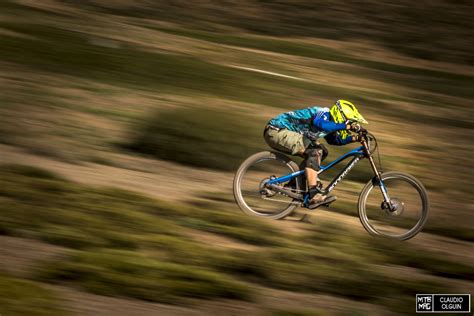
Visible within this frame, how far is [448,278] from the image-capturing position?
8.91 m

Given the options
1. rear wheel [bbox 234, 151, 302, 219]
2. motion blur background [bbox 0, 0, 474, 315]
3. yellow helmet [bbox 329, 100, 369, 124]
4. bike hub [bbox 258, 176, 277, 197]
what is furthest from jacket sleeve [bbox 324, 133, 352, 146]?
motion blur background [bbox 0, 0, 474, 315]

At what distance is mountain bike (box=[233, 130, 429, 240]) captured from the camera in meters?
9.68

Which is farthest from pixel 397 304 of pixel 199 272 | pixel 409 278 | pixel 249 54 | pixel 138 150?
pixel 249 54

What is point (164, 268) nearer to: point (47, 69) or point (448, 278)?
point (448, 278)

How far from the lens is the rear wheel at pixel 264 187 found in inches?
397

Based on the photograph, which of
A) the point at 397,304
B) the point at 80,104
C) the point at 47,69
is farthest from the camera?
the point at 47,69

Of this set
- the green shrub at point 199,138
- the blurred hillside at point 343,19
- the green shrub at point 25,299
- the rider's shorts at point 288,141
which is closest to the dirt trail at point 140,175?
the green shrub at point 199,138

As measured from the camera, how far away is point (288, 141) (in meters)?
10.0

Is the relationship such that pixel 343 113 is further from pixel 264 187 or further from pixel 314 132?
pixel 264 187

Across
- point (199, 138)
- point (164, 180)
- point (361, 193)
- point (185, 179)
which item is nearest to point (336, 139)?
point (361, 193)

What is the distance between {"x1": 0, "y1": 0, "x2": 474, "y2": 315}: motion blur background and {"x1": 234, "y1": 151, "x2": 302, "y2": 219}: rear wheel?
9.8 inches

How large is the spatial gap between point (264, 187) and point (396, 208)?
184 centimetres

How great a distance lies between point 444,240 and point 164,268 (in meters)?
4.48

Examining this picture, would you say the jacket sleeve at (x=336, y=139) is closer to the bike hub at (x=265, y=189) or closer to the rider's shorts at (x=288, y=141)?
the rider's shorts at (x=288, y=141)
